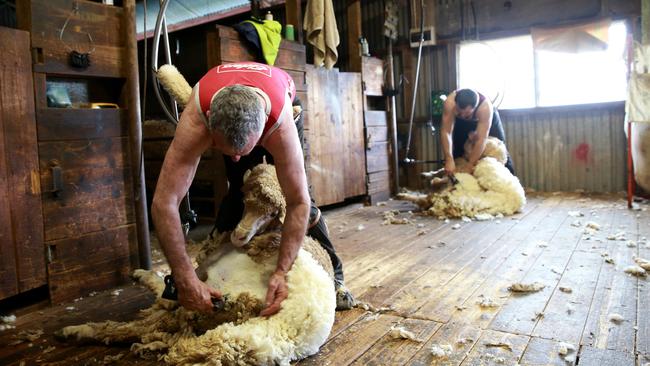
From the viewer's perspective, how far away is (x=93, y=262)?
9.55ft

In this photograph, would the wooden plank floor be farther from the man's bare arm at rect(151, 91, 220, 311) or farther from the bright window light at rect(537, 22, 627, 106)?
the bright window light at rect(537, 22, 627, 106)

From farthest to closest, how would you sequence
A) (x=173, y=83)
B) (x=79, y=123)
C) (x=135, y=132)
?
(x=135, y=132) < (x=79, y=123) < (x=173, y=83)

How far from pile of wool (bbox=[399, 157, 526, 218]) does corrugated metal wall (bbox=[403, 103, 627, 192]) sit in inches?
72.5

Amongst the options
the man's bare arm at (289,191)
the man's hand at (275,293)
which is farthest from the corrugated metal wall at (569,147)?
the man's hand at (275,293)

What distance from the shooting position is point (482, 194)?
16.9 feet

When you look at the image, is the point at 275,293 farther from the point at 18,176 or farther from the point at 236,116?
the point at 18,176

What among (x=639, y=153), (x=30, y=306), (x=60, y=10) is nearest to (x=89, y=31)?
(x=60, y=10)

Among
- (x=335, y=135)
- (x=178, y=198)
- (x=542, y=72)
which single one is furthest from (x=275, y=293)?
(x=542, y=72)

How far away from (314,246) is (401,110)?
5480 millimetres

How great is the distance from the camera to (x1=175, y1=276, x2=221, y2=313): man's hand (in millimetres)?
1905

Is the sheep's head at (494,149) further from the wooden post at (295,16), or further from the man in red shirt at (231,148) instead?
the man in red shirt at (231,148)

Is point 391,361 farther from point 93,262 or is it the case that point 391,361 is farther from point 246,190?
point 93,262

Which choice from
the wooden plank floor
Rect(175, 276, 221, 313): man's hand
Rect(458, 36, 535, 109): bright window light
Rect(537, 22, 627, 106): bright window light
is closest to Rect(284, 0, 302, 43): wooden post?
the wooden plank floor

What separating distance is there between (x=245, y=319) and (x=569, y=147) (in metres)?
5.88
